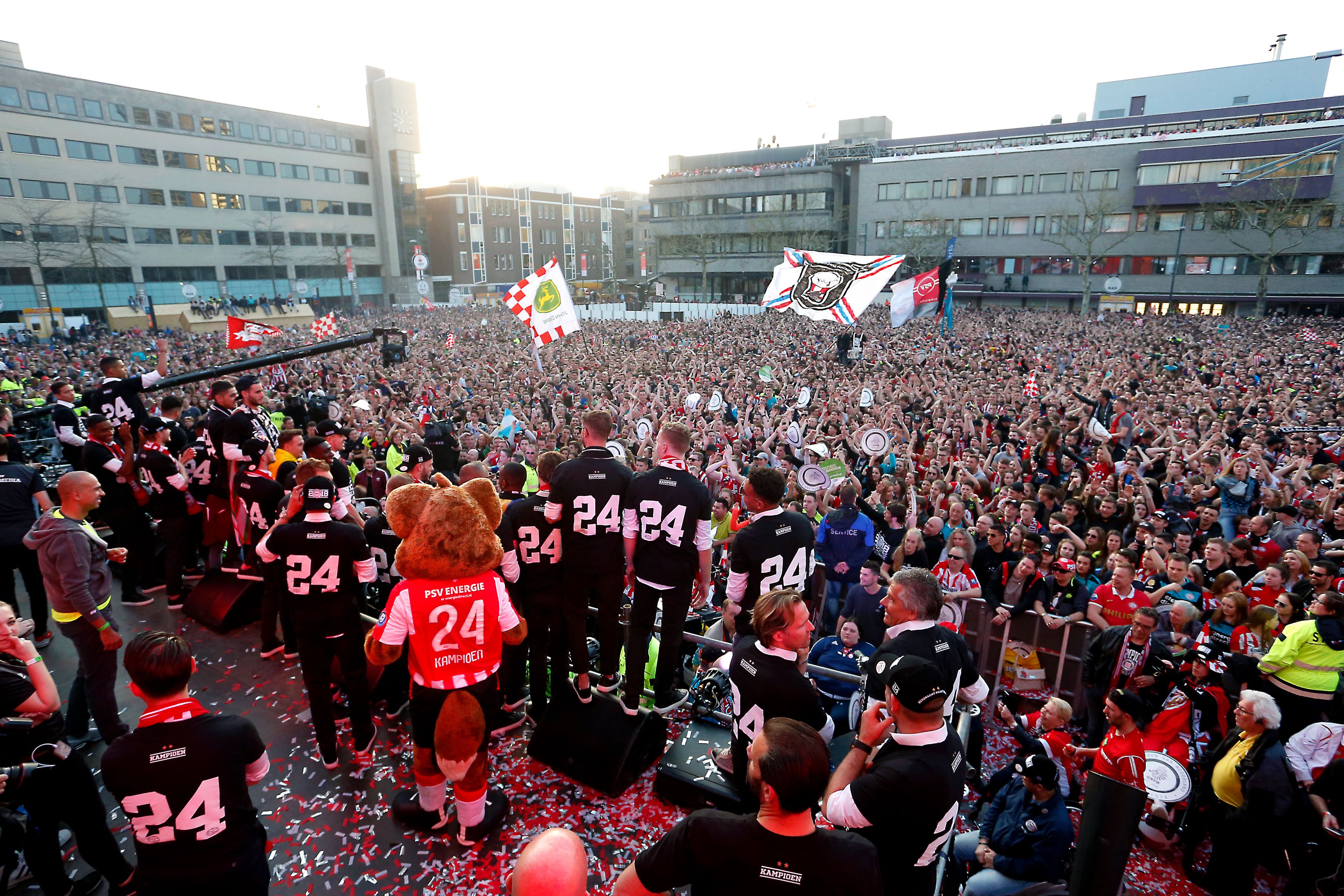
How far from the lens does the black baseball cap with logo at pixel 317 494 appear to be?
14.4 feet

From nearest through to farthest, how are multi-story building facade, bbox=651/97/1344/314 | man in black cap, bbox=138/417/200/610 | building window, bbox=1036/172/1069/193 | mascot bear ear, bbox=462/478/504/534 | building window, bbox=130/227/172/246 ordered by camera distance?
mascot bear ear, bbox=462/478/504/534
man in black cap, bbox=138/417/200/610
multi-story building facade, bbox=651/97/1344/314
building window, bbox=1036/172/1069/193
building window, bbox=130/227/172/246

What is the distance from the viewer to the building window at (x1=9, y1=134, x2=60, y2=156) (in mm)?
47062

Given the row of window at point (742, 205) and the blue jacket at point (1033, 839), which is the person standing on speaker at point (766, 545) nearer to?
the blue jacket at point (1033, 839)

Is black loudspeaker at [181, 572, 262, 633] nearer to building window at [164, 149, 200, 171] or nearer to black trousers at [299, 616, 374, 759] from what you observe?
black trousers at [299, 616, 374, 759]

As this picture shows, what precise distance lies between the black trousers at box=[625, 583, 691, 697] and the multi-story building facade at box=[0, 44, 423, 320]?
204 ft

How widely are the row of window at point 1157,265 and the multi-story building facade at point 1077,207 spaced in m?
0.10

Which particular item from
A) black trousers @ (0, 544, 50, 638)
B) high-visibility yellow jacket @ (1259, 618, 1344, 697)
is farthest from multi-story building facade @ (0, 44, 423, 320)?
high-visibility yellow jacket @ (1259, 618, 1344, 697)

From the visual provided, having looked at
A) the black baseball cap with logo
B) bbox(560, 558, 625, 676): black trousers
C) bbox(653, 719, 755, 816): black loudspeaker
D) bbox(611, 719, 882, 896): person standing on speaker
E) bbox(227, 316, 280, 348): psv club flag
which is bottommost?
bbox(653, 719, 755, 816): black loudspeaker

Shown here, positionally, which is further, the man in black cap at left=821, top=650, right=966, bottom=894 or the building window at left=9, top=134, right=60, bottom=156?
the building window at left=9, top=134, right=60, bottom=156

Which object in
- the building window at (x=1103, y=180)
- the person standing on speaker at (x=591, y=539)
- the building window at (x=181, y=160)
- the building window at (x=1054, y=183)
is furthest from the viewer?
the building window at (x=181, y=160)

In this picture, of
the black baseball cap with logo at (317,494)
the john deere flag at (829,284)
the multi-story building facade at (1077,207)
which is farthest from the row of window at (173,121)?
the black baseball cap with logo at (317,494)

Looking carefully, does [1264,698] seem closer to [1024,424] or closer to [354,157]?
[1024,424]

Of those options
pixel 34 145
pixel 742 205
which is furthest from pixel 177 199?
pixel 742 205

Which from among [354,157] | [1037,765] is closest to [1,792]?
[1037,765]
